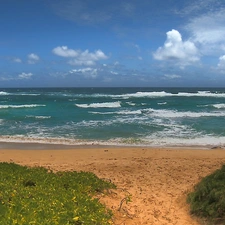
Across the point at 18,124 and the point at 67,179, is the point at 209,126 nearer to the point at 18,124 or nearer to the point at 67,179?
the point at 18,124

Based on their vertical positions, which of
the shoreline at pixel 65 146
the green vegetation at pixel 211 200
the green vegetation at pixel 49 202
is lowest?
the shoreline at pixel 65 146

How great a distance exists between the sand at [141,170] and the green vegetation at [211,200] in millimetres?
202

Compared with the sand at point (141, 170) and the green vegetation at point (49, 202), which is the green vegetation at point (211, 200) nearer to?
the sand at point (141, 170)

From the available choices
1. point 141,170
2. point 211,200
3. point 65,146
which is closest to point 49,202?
point 211,200

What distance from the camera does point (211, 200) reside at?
5129 millimetres

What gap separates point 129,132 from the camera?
16719mm

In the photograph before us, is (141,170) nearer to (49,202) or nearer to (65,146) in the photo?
(49,202)

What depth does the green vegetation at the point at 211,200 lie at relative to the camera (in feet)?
15.8

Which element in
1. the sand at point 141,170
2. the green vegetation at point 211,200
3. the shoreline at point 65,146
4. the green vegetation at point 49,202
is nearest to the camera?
the green vegetation at point 49,202

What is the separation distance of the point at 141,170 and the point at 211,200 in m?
3.64

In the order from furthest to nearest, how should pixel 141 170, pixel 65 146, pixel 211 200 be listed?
pixel 65 146, pixel 141 170, pixel 211 200

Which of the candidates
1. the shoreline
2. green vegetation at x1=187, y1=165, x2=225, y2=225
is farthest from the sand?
green vegetation at x1=187, y1=165, x2=225, y2=225

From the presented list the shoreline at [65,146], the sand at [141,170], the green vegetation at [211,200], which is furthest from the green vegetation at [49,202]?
the shoreline at [65,146]

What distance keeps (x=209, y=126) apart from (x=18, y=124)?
1342 centimetres
